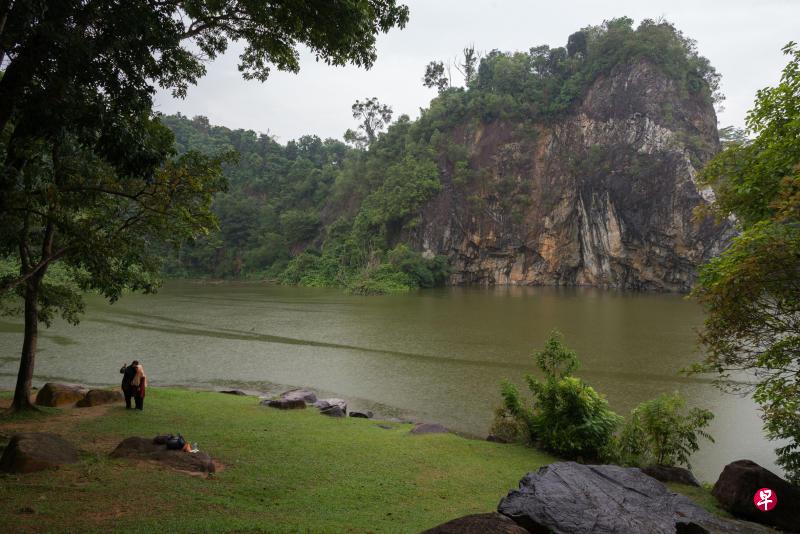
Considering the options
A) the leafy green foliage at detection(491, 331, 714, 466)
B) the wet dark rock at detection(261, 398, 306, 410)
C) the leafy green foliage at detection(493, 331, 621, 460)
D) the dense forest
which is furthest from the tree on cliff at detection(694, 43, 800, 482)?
the dense forest

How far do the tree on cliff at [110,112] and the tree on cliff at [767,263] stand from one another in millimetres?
5731

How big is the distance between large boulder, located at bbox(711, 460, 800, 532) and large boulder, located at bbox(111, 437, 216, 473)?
7.13 metres

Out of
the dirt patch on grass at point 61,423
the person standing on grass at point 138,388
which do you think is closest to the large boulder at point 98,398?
the dirt patch on grass at point 61,423

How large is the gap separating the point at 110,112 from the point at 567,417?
29.3 ft

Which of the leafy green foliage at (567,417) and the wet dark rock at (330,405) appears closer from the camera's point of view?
the leafy green foliage at (567,417)

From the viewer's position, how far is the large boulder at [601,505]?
4.44 metres

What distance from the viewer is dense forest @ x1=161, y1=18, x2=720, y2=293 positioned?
55.5 metres

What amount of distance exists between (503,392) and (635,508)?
520 centimetres

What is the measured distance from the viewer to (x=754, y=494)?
6539mm

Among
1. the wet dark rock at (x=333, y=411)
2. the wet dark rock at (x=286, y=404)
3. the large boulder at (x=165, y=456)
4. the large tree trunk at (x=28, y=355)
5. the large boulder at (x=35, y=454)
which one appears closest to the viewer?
the large boulder at (x=35, y=454)

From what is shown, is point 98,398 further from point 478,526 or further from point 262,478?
point 478,526

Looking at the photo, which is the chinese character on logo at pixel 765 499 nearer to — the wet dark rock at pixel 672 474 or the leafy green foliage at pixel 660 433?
the wet dark rock at pixel 672 474

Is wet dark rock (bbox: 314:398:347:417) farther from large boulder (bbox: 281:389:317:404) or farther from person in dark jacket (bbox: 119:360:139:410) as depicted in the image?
person in dark jacket (bbox: 119:360:139:410)

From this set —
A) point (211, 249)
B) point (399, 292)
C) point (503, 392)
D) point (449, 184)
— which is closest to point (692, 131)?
point (449, 184)
